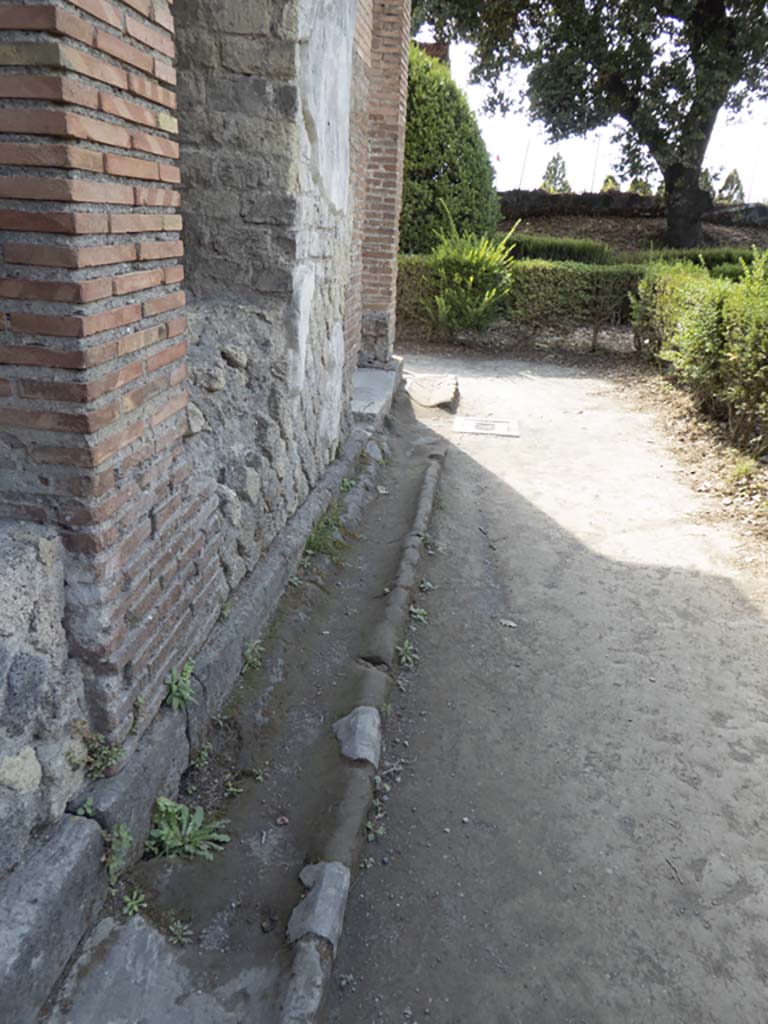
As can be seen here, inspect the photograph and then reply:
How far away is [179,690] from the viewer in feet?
8.29

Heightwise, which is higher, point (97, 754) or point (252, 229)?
point (252, 229)

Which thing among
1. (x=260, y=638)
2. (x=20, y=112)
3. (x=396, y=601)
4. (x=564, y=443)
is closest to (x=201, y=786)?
(x=260, y=638)

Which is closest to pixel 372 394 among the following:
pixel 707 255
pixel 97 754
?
pixel 97 754

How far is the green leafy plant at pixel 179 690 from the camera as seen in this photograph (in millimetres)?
2498

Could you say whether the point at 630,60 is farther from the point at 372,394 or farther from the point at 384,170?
the point at 372,394

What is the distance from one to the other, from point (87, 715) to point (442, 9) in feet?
56.5

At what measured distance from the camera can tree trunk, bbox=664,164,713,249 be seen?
17.6 meters

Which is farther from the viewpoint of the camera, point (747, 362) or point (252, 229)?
point (747, 362)

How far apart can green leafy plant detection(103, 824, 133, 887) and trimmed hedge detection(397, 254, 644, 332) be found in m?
9.65

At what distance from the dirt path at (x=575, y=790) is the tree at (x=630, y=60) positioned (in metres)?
13.2

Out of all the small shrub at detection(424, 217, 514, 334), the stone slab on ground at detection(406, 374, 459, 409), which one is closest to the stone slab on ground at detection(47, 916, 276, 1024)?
the stone slab on ground at detection(406, 374, 459, 409)

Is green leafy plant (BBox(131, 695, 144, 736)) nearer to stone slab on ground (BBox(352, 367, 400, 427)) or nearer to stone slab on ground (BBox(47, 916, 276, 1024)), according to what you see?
stone slab on ground (BBox(47, 916, 276, 1024))

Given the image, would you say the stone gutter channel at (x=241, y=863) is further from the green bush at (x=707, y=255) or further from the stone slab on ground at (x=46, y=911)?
the green bush at (x=707, y=255)

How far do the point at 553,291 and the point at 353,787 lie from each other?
377 inches
